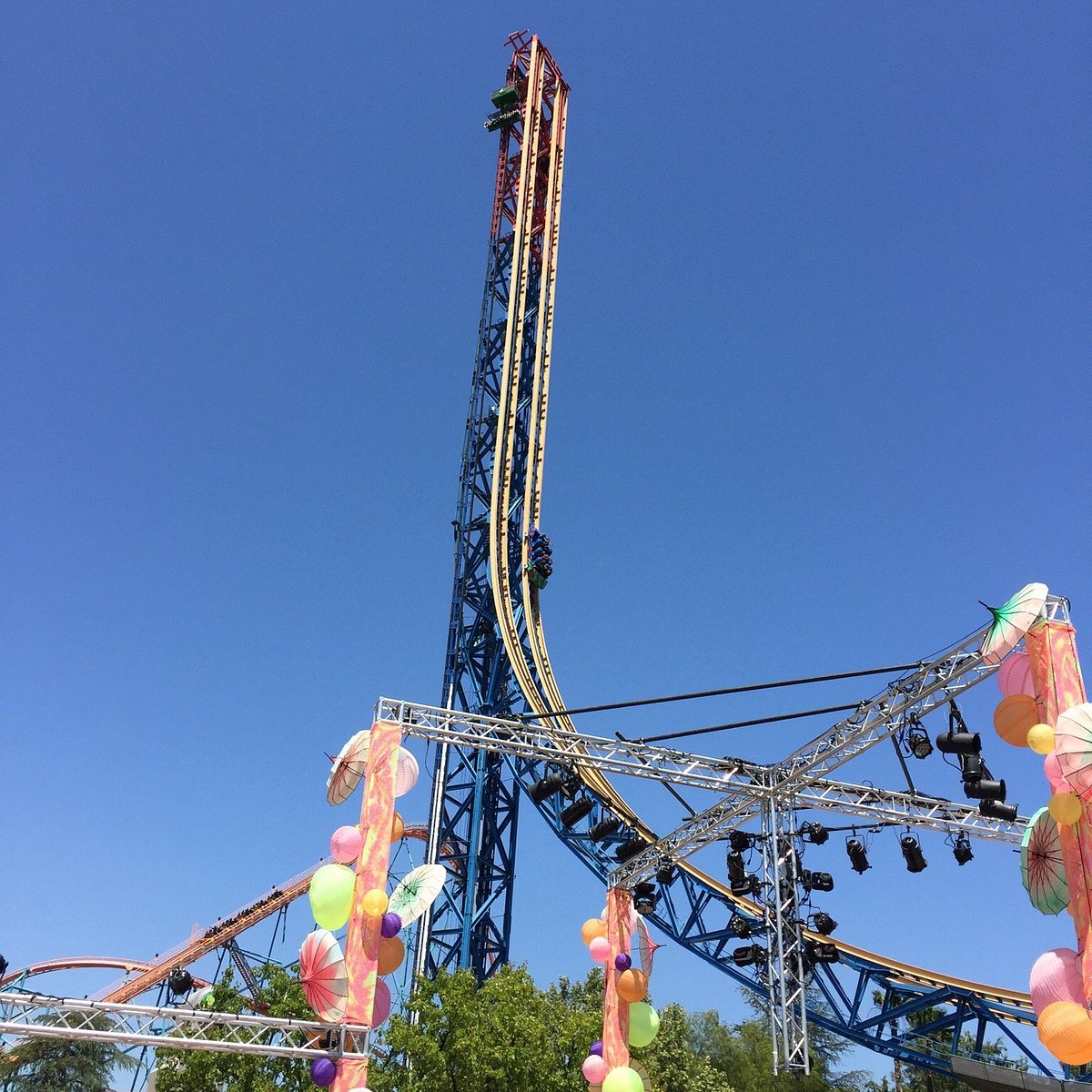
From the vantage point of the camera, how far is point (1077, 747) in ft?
32.9

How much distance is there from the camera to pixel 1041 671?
37.4ft

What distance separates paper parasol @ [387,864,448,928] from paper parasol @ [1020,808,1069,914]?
688 cm

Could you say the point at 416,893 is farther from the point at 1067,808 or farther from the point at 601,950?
the point at 1067,808

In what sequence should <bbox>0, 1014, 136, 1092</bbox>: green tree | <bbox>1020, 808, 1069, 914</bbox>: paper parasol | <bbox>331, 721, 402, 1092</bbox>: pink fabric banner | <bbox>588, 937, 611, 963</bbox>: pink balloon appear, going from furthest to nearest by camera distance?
1. <bbox>0, 1014, 136, 1092</bbox>: green tree
2. <bbox>588, 937, 611, 963</bbox>: pink balloon
3. <bbox>331, 721, 402, 1092</bbox>: pink fabric banner
4. <bbox>1020, 808, 1069, 914</bbox>: paper parasol

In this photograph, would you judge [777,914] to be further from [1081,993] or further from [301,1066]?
[301,1066]

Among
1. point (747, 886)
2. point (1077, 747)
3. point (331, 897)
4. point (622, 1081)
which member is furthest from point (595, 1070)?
point (1077, 747)

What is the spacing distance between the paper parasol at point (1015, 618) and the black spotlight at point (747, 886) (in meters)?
5.89

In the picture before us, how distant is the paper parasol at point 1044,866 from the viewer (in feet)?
34.4

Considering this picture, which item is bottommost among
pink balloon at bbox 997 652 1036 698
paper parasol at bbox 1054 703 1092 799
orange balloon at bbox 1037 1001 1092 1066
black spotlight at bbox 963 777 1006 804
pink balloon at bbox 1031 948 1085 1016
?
orange balloon at bbox 1037 1001 1092 1066

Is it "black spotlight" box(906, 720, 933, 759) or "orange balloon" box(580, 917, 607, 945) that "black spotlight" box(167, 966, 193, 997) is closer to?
"orange balloon" box(580, 917, 607, 945)

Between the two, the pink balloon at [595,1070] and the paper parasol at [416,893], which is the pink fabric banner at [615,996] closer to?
the pink balloon at [595,1070]

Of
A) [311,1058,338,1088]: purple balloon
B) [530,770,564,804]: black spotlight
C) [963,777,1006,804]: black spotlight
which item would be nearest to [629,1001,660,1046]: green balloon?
[530,770,564,804]: black spotlight

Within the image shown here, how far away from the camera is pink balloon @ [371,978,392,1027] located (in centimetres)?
1274

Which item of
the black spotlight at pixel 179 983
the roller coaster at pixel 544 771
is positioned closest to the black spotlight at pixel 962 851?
the roller coaster at pixel 544 771
